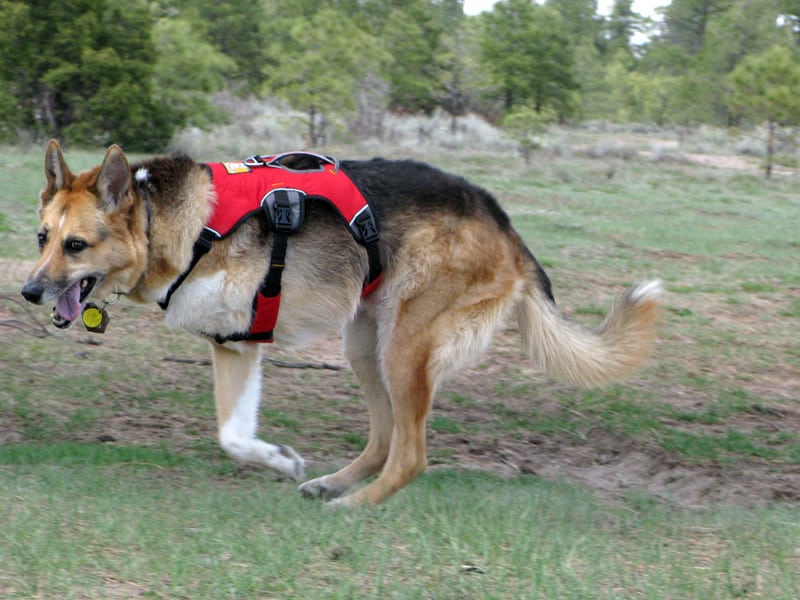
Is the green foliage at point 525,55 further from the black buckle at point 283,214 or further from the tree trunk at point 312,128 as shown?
the black buckle at point 283,214

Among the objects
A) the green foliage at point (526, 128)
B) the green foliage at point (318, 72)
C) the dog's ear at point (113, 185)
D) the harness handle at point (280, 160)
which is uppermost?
the green foliage at point (318, 72)

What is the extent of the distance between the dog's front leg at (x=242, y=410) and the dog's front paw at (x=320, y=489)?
0.46ft

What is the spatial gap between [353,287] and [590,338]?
1.34 m

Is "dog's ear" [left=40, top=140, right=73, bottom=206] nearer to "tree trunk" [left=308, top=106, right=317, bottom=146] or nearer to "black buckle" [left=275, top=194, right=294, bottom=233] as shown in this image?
"black buckle" [left=275, top=194, right=294, bottom=233]

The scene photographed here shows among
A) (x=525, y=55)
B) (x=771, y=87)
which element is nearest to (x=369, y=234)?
(x=771, y=87)

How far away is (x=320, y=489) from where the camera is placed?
530cm

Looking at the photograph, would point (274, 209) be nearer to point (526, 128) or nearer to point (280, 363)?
point (280, 363)

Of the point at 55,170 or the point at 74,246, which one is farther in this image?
the point at 55,170

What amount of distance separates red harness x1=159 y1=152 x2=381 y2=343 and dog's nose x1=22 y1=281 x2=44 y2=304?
0.61 metres

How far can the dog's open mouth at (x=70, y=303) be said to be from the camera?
15.2 feet

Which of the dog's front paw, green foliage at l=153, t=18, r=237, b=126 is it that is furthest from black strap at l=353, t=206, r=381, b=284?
green foliage at l=153, t=18, r=237, b=126

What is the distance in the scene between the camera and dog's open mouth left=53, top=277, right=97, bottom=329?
4.63 metres

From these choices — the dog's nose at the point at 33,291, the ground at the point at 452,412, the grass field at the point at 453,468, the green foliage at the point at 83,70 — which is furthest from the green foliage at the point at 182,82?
the dog's nose at the point at 33,291

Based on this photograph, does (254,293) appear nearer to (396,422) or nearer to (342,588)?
(396,422)
